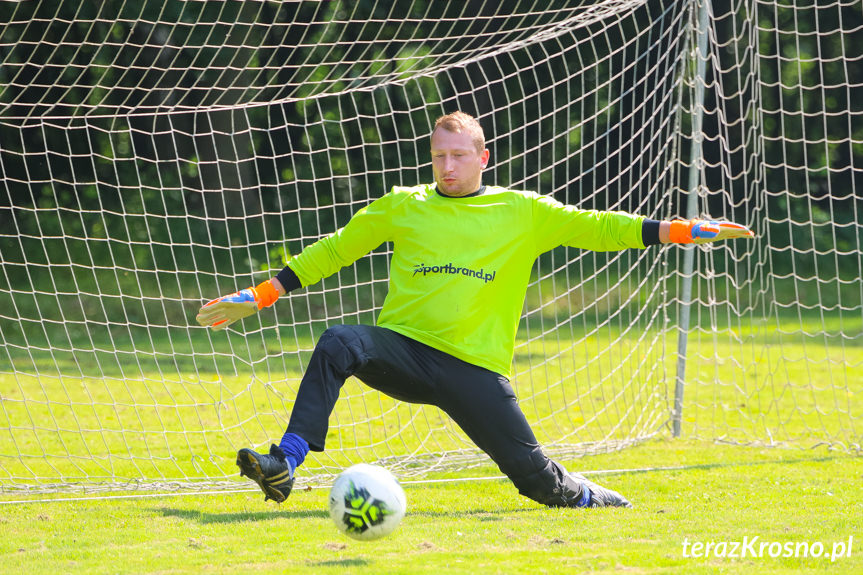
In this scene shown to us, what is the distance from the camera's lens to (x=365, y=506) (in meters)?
4.00

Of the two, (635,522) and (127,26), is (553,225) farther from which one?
(127,26)

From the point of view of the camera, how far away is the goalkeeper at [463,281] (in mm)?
4781

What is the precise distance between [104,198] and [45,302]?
2314 mm

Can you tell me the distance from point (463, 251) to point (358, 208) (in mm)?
9806

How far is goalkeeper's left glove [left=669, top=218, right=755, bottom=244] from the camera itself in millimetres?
4766

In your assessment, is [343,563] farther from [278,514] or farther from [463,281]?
[463,281]

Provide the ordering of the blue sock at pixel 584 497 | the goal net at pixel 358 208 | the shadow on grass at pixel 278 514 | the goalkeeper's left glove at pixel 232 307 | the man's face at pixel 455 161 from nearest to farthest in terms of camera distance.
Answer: the goalkeeper's left glove at pixel 232 307 → the man's face at pixel 455 161 → the shadow on grass at pixel 278 514 → the blue sock at pixel 584 497 → the goal net at pixel 358 208

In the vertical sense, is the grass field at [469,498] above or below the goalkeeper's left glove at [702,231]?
below

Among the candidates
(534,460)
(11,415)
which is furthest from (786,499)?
(11,415)

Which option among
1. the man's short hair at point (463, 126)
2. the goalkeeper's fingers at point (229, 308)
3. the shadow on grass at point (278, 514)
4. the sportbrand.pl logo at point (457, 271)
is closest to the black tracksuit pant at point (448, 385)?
the shadow on grass at point (278, 514)

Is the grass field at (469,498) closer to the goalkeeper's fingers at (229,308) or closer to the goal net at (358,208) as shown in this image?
the goal net at (358,208)

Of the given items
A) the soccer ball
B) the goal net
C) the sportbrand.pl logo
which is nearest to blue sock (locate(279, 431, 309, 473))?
the soccer ball

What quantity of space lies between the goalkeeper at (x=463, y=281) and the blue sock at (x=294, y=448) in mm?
472

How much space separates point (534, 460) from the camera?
4895 mm
